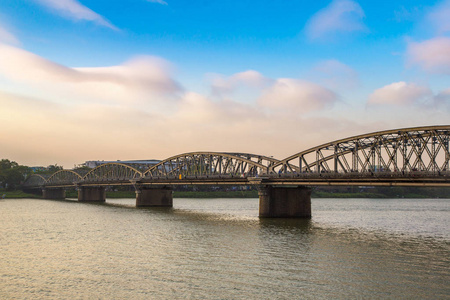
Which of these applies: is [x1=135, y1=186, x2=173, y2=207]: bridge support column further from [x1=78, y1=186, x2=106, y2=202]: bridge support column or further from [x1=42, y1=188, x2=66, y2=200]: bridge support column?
[x1=42, y1=188, x2=66, y2=200]: bridge support column

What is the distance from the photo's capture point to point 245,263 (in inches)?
1410

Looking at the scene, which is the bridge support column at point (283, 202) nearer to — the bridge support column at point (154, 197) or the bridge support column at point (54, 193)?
the bridge support column at point (154, 197)

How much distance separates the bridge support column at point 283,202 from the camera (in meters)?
79.1

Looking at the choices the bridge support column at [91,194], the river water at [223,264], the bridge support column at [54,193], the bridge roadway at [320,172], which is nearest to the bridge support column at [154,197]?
the bridge roadway at [320,172]

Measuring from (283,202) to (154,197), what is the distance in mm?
51271

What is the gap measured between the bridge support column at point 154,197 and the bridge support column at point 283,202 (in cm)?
4716

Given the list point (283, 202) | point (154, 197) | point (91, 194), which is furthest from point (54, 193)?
point (283, 202)

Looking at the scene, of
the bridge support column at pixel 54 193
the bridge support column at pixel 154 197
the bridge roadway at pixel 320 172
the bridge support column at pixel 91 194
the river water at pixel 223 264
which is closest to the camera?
the river water at pixel 223 264

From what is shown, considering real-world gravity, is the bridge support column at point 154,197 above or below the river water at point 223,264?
above

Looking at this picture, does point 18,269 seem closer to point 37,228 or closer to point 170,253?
point 170,253

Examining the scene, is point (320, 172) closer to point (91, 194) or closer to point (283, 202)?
point (283, 202)

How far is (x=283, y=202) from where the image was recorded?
79750 mm

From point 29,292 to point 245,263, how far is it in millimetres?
15760

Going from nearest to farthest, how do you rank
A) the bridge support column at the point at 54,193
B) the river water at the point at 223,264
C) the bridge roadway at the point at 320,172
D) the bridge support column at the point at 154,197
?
the river water at the point at 223,264 → the bridge roadway at the point at 320,172 → the bridge support column at the point at 154,197 → the bridge support column at the point at 54,193
